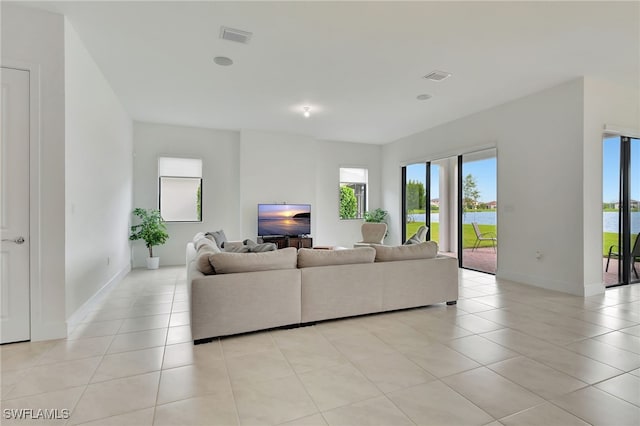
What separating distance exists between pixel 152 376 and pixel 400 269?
253cm

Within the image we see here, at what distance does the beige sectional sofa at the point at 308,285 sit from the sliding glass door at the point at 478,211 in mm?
2578

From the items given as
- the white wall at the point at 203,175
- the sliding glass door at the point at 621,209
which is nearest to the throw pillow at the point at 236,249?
the white wall at the point at 203,175

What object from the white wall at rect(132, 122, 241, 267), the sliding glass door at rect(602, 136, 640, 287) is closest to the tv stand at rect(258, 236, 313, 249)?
the white wall at rect(132, 122, 241, 267)

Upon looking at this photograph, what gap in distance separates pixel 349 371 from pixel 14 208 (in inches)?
123

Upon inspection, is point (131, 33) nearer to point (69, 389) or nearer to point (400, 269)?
point (69, 389)

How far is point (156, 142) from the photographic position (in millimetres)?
6523

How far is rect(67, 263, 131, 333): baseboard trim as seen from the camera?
3.01 m

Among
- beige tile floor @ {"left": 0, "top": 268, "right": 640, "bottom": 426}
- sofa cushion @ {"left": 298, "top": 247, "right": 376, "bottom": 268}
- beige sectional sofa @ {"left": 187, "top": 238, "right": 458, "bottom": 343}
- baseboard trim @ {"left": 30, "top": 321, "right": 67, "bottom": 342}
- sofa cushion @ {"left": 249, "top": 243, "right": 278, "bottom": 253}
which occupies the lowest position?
beige tile floor @ {"left": 0, "top": 268, "right": 640, "bottom": 426}

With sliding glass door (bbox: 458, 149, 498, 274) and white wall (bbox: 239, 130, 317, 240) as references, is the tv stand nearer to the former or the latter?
white wall (bbox: 239, 130, 317, 240)

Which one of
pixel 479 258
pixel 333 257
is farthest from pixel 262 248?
pixel 479 258

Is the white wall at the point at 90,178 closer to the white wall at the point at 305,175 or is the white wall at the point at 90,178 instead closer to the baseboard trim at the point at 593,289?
the white wall at the point at 305,175

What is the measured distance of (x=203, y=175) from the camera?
6.88 meters

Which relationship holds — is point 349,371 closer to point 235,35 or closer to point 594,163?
point 235,35

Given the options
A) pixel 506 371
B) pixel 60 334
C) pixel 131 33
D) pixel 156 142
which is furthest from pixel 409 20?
pixel 156 142
